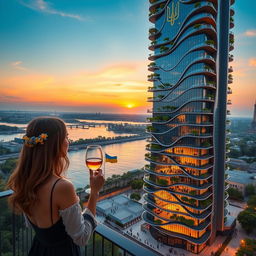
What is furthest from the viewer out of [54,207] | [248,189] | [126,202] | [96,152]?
[248,189]

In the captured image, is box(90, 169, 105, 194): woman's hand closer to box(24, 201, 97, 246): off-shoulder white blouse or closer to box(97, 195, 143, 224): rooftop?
box(24, 201, 97, 246): off-shoulder white blouse

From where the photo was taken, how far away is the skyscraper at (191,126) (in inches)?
483

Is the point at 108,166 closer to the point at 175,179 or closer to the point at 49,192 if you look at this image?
the point at 175,179

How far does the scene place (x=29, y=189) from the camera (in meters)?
1.04

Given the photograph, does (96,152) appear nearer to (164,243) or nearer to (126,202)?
(164,243)

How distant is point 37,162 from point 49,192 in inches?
6.2

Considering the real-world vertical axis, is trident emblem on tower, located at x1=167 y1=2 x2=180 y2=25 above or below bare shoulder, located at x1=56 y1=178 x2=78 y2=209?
above

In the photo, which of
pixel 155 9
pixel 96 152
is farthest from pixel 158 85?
pixel 96 152

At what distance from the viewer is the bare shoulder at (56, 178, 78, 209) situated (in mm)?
1009

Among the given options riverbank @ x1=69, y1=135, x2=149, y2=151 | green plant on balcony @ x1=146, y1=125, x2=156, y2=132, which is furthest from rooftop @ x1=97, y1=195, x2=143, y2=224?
riverbank @ x1=69, y1=135, x2=149, y2=151

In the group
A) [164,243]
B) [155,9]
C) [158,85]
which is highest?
[155,9]

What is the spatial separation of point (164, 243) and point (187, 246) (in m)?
1.34

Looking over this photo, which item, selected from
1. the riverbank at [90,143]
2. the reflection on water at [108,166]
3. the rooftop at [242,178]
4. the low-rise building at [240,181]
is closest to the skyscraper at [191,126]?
the reflection on water at [108,166]

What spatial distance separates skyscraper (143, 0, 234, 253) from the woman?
11.8 m
